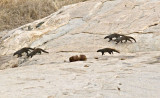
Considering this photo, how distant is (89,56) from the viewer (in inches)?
274

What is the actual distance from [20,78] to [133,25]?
4577 millimetres

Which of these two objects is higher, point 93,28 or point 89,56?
point 93,28

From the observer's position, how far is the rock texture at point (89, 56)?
3.77 m

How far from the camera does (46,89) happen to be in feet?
12.3

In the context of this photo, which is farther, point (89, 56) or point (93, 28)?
point (93, 28)

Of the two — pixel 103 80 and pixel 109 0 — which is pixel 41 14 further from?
pixel 103 80

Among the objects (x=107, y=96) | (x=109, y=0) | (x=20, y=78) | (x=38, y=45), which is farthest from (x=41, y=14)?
(x=107, y=96)

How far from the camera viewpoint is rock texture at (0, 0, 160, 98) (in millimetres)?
3766

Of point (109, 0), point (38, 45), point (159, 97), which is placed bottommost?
point (159, 97)

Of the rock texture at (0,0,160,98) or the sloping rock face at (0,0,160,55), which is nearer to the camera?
the rock texture at (0,0,160,98)

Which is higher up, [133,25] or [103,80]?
[133,25]

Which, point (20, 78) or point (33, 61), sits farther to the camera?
point (33, 61)

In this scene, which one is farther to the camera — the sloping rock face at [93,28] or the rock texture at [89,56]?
the sloping rock face at [93,28]

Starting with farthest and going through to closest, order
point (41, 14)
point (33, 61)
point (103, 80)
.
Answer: point (41, 14) < point (33, 61) < point (103, 80)
